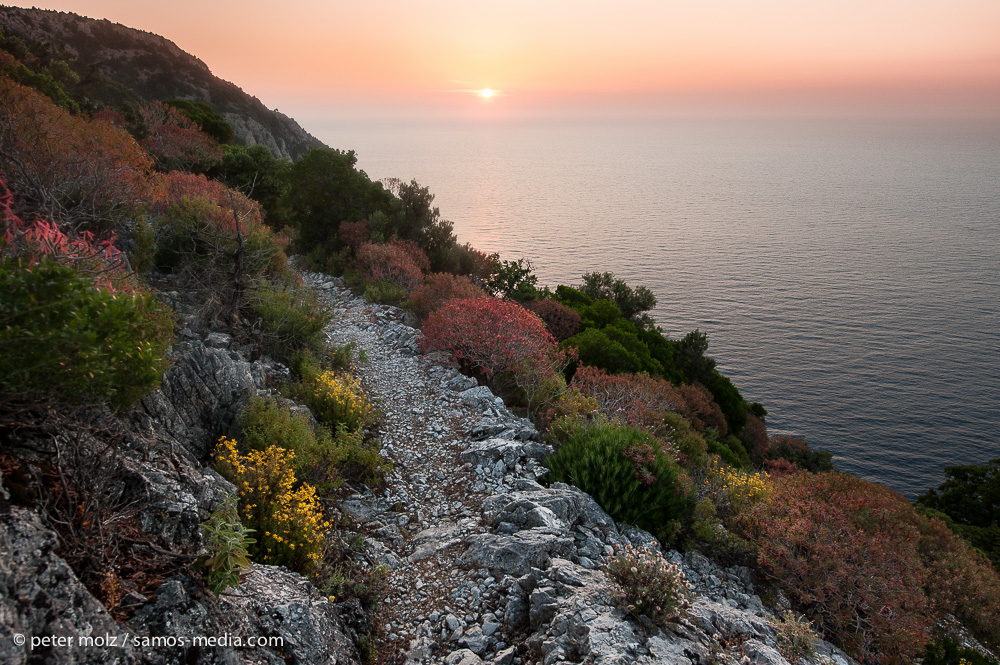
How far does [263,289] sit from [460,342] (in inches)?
230

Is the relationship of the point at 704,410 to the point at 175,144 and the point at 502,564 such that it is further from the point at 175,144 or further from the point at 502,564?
the point at 175,144

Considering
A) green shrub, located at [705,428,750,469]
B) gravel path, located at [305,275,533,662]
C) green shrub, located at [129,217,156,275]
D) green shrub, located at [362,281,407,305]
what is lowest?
green shrub, located at [705,428,750,469]

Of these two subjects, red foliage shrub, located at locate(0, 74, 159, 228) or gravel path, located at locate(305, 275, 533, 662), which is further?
red foliage shrub, located at locate(0, 74, 159, 228)

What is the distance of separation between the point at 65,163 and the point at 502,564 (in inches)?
596

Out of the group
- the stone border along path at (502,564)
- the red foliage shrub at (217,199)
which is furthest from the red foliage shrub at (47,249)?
the red foliage shrub at (217,199)

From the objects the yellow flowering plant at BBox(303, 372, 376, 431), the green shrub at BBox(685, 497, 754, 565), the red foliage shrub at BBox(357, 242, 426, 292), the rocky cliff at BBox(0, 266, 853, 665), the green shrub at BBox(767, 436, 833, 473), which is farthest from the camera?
the green shrub at BBox(767, 436, 833, 473)

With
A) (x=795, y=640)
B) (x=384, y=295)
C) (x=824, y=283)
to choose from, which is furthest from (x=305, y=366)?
(x=824, y=283)

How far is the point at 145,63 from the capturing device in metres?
71.4

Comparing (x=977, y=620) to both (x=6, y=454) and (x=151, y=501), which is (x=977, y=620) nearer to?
(x=151, y=501)

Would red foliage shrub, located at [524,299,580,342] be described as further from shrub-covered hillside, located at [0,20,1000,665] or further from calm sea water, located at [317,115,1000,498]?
calm sea water, located at [317,115,1000,498]

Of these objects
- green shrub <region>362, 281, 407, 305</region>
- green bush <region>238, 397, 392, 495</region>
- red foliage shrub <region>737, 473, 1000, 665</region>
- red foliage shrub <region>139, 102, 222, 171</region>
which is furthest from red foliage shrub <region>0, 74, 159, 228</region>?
red foliage shrub <region>737, 473, 1000, 665</region>

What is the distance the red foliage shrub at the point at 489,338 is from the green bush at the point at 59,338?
996 cm

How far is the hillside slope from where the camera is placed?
64688 mm

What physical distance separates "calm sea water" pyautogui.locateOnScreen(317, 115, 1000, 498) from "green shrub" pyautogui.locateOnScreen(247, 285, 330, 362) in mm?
33922
